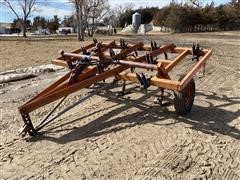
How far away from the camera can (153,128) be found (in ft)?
21.0

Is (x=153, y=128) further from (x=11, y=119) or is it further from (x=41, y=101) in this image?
(x=11, y=119)

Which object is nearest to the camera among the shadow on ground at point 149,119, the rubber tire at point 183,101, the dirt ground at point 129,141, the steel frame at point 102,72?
the dirt ground at point 129,141

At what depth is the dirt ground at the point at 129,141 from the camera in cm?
495

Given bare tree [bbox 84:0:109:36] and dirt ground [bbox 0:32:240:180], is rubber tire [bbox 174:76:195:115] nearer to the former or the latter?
dirt ground [bbox 0:32:240:180]

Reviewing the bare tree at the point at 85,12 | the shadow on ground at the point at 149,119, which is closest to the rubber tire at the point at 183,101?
the shadow on ground at the point at 149,119

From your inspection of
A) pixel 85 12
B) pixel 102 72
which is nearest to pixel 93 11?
pixel 85 12

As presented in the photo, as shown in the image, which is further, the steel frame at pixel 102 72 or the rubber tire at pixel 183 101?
the rubber tire at pixel 183 101

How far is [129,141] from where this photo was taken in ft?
19.1

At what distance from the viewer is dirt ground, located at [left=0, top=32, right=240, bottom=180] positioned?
4.95m

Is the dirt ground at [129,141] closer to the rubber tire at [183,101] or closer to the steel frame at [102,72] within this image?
the rubber tire at [183,101]

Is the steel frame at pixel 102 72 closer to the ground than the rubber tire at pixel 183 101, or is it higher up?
higher up

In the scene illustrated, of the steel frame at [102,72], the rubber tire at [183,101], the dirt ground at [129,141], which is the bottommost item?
the dirt ground at [129,141]

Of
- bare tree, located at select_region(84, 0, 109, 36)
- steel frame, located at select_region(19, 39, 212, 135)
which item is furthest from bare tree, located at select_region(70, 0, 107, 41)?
steel frame, located at select_region(19, 39, 212, 135)

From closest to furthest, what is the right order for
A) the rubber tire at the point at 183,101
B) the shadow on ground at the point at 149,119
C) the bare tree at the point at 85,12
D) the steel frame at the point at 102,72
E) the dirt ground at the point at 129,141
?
the dirt ground at the point at 129,141
the steel frame at the point at 102,72
the shadow on ground at the point at 149,119
the rubber tire at the point at 183,101
the bare tree at the point at 85,12
